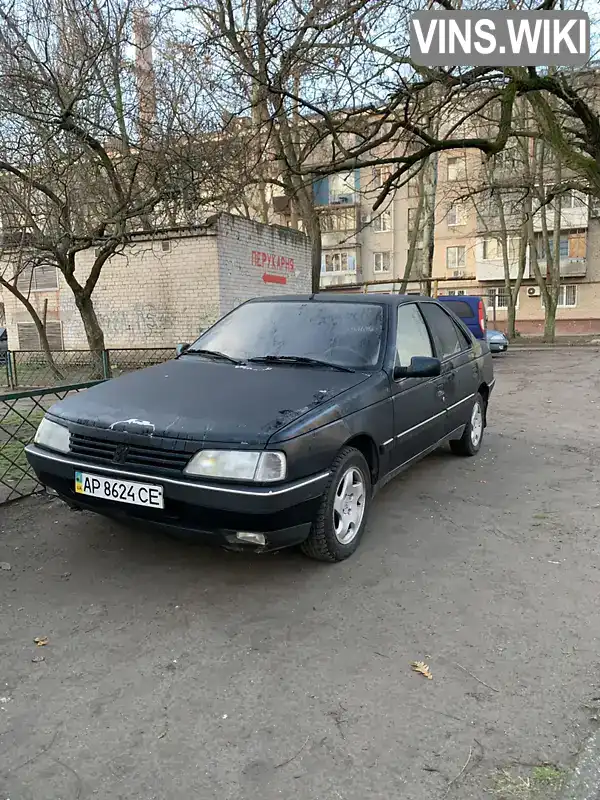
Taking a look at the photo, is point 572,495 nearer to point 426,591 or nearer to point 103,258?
point 426,591

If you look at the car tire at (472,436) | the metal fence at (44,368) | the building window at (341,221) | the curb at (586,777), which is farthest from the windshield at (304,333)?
the building window at (341,221)

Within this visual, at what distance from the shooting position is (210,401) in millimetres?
3436

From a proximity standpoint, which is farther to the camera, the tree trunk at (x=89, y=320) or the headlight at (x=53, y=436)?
the tree trunk at (x=89, y=320)

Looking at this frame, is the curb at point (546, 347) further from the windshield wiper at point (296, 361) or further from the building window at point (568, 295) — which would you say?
the windshield wiper at point (296, 361)

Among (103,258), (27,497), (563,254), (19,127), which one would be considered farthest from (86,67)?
(563,254)

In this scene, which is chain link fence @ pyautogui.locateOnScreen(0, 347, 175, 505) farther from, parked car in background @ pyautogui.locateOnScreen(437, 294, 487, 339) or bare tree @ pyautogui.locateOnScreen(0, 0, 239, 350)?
parked car in background @ pyautogui.locateOnScreen(437, 294, 487, 339)

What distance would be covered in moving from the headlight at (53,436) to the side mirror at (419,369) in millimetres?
2208

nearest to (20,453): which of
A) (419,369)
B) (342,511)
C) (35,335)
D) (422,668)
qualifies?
(342,511)

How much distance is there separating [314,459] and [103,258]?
30.3 feet

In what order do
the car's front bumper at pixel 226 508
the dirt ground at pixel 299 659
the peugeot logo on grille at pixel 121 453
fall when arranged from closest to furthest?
the dirt ground at pixel 299 659
the car's front bumper at pixel 226 508
the peugeot logo on grille at pixel 121 453

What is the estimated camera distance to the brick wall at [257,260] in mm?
13328

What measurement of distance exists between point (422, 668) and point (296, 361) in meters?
2.16
